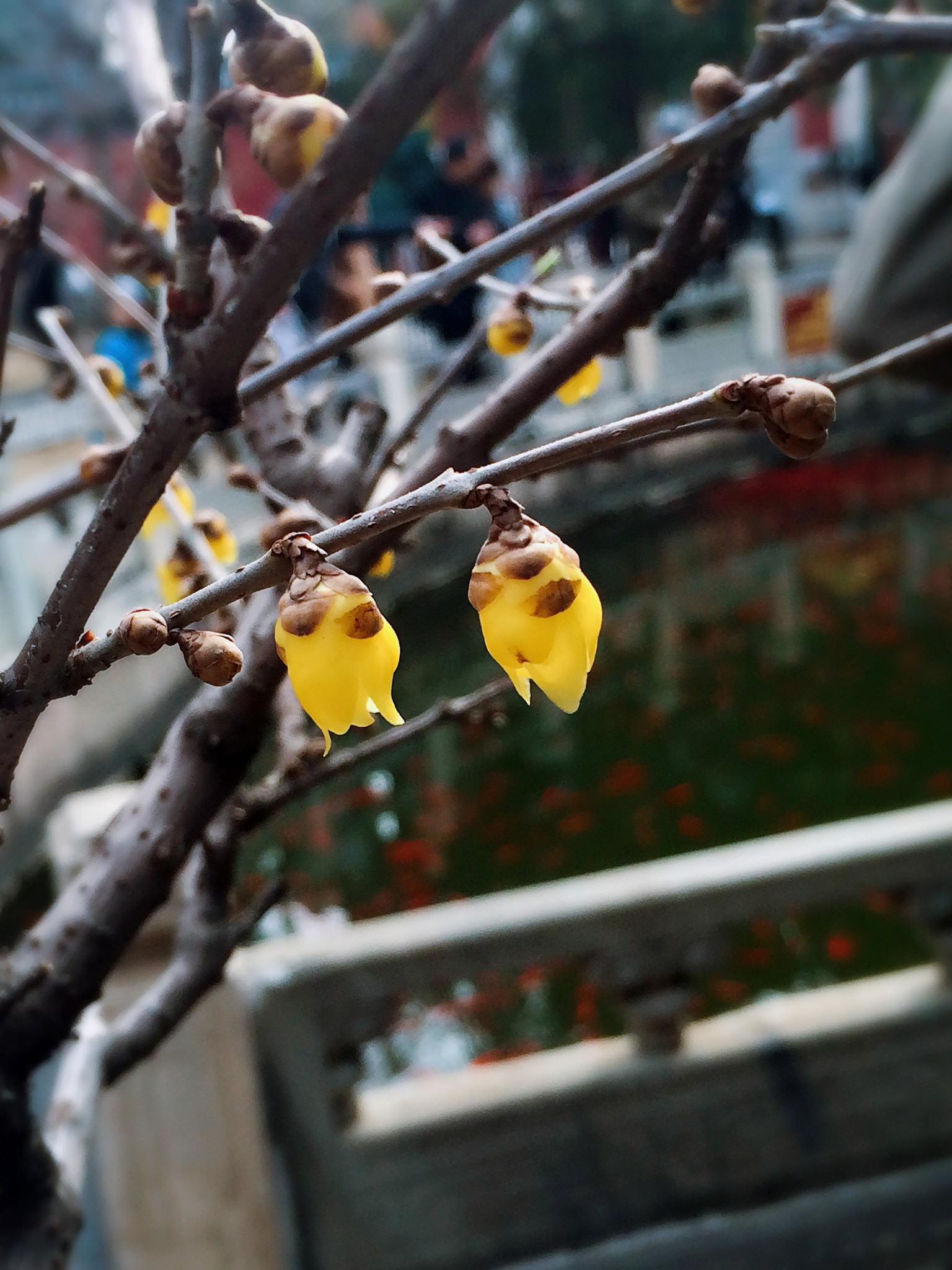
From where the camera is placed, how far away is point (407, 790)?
499cm

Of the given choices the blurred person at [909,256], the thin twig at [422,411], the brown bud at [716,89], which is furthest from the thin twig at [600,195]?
the blurred person at [909,256]

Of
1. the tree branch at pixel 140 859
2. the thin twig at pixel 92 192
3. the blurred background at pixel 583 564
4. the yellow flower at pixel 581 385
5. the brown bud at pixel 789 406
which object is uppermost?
the thin twig at pixel 92 192

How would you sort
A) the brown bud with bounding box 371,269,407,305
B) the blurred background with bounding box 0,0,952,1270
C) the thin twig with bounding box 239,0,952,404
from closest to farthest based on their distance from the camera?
1. the thin twig with bounding box 239,0,952,404
2. the brown bud with bounding box 371,269,407,305
3. the blurred background with bounding box 0,0,952,1270

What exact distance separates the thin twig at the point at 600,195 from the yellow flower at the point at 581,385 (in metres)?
0.35

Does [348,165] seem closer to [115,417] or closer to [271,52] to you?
[271,52]

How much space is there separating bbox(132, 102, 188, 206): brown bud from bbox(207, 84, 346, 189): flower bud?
0.04 m

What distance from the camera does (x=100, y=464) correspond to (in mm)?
887

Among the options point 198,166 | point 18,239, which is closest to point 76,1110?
point 18,239

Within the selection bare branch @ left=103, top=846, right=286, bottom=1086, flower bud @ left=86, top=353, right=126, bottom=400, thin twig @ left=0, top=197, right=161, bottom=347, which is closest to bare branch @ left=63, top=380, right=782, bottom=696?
bare branch @ left=103, top=846, right=286, bottom=1086

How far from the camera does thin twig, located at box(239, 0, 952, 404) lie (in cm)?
70

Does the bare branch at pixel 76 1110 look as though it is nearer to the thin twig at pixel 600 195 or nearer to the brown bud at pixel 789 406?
the thin twig at pixel 600 195

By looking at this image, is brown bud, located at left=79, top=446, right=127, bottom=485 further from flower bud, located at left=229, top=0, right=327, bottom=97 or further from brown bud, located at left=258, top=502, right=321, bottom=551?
flower bud, located at left=229, top=0, right=327, bottom=97

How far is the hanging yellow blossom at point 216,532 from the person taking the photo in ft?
3.70

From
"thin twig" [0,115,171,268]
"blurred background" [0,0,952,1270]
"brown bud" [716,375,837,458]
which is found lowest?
"blurred background" [0,0,952,1270]
